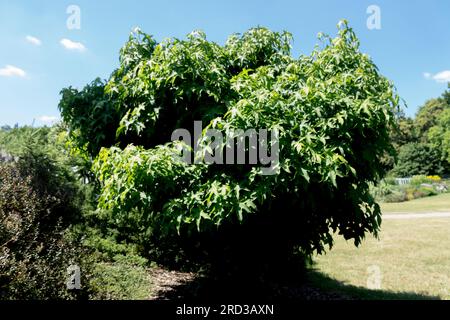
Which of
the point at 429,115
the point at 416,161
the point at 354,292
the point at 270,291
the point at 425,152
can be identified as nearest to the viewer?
the point at 270,291

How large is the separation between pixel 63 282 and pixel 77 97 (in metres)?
2.26

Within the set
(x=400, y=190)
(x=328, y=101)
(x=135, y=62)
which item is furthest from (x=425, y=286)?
(x=400, y=190)

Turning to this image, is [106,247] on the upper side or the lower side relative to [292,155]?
lower

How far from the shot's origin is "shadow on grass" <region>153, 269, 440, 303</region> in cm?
516

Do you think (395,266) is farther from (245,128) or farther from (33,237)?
(33,237)

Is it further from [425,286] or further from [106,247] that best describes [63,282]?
[425,286]

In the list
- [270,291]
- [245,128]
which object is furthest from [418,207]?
[245,128]

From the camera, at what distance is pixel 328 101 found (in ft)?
10.9

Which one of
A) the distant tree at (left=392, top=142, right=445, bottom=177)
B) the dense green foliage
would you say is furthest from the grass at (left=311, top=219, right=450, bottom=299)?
the distant tree at (left=392, top=142, right=445, bottom=177)

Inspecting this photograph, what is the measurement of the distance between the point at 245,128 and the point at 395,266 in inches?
265

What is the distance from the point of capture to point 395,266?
8102 millimetres

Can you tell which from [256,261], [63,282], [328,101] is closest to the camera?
[328,101]

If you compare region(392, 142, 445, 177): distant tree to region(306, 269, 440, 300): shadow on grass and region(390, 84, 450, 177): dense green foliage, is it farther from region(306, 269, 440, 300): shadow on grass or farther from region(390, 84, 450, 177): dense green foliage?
region(306, 269, 440, 300): shadow on grass

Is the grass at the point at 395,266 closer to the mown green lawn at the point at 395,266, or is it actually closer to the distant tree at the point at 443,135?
the mown green lawn at the point at 395,266
